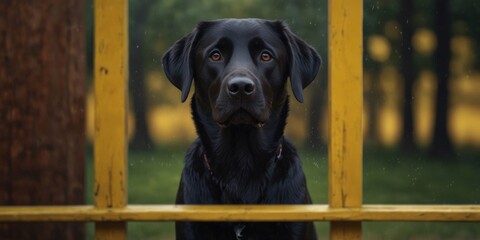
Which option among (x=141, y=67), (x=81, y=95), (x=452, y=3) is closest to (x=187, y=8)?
(x=141, y=67)

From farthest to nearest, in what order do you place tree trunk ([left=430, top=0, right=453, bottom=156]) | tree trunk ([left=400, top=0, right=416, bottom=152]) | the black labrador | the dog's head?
1. tree trunk ([left=400, top=0, right=416, bottom=152])
2. tree trunk ([left=430, top=0, right=453, bottom=156])
3. the black labrador
4. the dog's head

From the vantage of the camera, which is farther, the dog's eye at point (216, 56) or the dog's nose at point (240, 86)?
the dog's eye at point (216, 56)

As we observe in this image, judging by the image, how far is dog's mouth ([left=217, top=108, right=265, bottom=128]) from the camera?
3648mm

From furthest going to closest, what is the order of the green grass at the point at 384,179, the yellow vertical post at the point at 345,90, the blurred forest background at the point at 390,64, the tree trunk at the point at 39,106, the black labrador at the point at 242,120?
the blurred forest background at the point at 390,64 → the green grass at the point at 384,179 → the tree trunk at the point at 39,106 → the black labrador at the point at 242,120 → the yellow vertical post at the point at 345,90

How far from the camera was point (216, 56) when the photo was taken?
12.7 ft

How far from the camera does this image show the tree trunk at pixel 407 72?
10.1 meters

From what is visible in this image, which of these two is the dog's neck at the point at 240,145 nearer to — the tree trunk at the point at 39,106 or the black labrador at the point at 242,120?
the black labrador at the point at 242,120

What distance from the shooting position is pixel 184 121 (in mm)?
7422

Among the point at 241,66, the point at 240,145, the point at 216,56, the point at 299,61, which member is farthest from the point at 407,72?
the point at 241,66

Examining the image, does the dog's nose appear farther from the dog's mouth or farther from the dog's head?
the dog's mouth

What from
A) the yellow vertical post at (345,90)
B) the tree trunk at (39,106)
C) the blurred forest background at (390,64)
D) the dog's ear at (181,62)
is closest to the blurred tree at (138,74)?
the blurred forest background at (390,64)

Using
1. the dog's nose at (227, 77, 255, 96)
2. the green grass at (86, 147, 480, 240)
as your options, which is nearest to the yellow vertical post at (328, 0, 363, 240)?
the dog's nose at (227, 77, 255, 96)

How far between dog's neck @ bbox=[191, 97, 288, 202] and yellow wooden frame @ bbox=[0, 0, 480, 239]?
402 mm

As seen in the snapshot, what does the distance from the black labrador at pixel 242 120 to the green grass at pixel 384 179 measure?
132 inches
